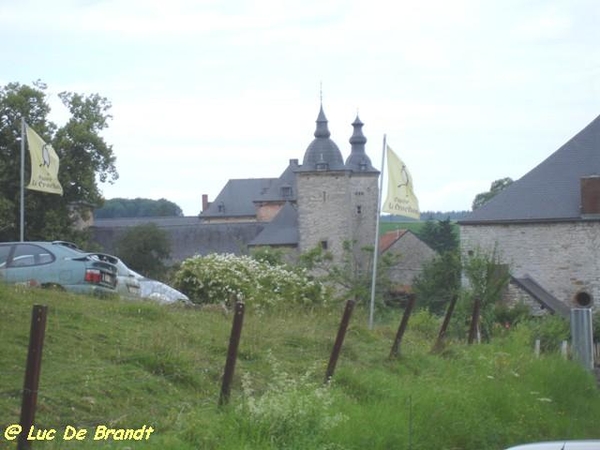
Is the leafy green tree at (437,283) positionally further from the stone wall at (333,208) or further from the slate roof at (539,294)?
the stone wall at (333,208)

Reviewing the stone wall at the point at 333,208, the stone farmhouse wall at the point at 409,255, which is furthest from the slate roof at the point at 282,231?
the stone farmhouse wall at the point at 409,255

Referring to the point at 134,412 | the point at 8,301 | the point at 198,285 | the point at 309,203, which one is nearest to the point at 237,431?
the point at 134,412

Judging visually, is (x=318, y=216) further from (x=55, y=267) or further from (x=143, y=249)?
(x=55, y=267)

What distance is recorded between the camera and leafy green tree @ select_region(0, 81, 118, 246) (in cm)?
5597

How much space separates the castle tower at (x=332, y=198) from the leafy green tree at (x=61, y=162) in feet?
132

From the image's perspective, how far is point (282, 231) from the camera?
106500 mm

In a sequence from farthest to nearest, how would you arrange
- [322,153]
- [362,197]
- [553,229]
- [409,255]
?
[322,153], [362,197], [409,255], [553,229]

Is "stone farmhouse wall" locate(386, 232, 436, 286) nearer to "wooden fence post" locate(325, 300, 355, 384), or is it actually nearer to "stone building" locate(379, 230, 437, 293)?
"stone building" locate(379, 230, 437, 293)

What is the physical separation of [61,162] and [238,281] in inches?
1395

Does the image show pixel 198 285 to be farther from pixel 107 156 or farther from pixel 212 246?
pixel 212 246

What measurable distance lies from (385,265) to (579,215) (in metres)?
14.4

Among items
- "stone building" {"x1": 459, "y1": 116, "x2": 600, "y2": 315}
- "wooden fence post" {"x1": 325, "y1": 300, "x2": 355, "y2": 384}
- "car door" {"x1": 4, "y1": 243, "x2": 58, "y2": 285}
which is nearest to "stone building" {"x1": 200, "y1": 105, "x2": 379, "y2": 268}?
"stone building" {"x1": 459, "y1": 116, "x2": 600, "y2": 315}

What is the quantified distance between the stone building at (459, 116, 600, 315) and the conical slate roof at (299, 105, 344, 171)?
147ft

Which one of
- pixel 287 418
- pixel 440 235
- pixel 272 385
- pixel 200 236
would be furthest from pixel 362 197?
pixel 287 418
